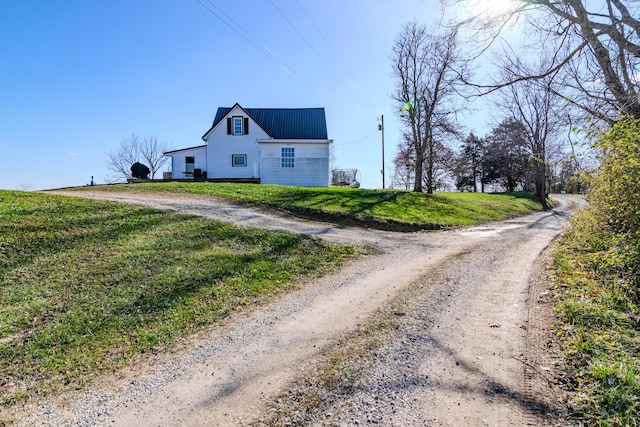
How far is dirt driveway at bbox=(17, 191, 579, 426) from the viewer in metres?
2.74

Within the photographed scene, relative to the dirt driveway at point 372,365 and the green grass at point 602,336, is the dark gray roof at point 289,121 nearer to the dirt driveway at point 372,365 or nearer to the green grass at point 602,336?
the dirt driveway at point 372,365

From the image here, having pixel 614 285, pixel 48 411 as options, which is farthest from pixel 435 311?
pixel 48 411

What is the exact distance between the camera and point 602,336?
11.1 ft

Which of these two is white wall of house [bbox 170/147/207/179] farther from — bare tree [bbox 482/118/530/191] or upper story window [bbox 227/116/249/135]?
bare tree [bbox 482/118/530/191]

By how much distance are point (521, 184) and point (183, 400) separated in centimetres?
5751

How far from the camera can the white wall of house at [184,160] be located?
Result: 93.5 feet

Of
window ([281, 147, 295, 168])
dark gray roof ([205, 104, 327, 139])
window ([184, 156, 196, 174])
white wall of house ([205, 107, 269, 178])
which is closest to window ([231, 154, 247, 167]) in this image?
white wall of house ([205, 107, 269, 178])

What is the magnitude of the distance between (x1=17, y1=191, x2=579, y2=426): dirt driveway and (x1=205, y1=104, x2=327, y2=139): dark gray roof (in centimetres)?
2418

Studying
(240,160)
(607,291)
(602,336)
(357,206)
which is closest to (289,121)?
(240,160)

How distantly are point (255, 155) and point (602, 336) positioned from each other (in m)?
26.6

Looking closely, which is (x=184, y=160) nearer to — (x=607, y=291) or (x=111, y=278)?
(x=111, y=278)

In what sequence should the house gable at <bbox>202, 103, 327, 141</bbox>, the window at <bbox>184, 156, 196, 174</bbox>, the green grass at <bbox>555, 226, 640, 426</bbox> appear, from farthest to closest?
the window at <bbox>184, 156, 196, 174</bbox> → the house gable at <bbox>202, 103, 327, 141</bbox> → the green grass at <bbox>555, 226, 640, 426</bbox>

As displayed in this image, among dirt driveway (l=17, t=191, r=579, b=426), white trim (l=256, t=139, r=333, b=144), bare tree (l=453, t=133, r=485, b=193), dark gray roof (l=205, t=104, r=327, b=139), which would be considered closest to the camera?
dirt driveway (l=17, t=191, r=579, b=426)

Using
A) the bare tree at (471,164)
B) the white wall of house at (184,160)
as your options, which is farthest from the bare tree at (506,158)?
the white wall of house at (184,160)
